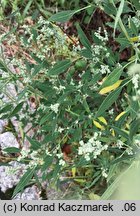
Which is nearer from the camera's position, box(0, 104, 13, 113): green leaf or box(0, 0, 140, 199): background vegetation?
box(0, 0, 140, 199): background vegetation

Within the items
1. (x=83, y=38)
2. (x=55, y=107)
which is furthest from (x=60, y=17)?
(x=55, y=107)

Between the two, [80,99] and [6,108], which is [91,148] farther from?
[6,108]

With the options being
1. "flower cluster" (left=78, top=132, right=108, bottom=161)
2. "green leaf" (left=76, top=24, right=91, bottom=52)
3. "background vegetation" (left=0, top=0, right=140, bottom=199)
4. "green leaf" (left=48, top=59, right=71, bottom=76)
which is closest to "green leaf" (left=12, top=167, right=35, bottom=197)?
"background vegetation" (left=0, top=0, right=140, bottom=199)

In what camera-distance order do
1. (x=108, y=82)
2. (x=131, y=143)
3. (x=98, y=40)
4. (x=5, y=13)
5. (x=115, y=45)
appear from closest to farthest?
(x=108, y=82) → (x=131, y=143) → (x=98, y=40) → (x=115, y=45) → (x=5, y=13)

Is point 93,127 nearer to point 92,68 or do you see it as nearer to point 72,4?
point 92,68

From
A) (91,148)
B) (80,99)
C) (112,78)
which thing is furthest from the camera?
(80,99)

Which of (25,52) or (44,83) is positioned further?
(25,52)

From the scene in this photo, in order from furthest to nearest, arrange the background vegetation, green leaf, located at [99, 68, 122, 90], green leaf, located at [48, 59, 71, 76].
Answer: green leaf, located at [48, 59, 71, 76] < the background vegetation < green leaf, located at [99, 68, 122, 90]

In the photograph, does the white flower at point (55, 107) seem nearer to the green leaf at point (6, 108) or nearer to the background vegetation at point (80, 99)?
the background vegetation at point (80, 99)

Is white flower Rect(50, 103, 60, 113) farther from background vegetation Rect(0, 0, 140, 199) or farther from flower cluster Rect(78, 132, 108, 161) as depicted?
flower cluster Rect(78, 132, 108, 161)

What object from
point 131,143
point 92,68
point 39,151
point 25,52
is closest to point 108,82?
point 131,143

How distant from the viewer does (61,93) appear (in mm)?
1334

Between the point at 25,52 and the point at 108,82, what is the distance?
1406mm

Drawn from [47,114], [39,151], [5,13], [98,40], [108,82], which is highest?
[5,13]
